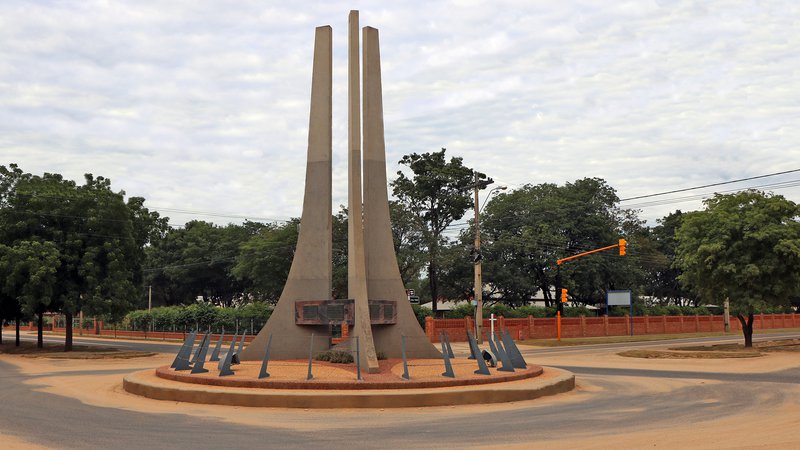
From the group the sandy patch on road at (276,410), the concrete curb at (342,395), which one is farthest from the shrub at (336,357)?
the sandy patch on road at (276,410)

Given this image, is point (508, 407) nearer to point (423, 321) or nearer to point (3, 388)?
point (3, 388)

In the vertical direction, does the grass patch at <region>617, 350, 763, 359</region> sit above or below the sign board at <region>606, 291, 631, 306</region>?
below

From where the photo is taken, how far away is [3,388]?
19781mm

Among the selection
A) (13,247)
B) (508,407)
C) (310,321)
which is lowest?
(508,407)

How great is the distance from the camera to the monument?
73.5ft

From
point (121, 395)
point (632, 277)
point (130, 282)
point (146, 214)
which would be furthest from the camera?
point (632, 277)

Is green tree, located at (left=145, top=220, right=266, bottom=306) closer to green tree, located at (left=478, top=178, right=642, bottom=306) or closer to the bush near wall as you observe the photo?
the bush near wall

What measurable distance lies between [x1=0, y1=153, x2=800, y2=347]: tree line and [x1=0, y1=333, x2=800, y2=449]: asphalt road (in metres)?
20.0

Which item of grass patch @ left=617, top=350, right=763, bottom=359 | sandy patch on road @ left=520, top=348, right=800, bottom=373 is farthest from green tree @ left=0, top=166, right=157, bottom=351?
grass patch @ left=617, top=350, right=763, bottom=359

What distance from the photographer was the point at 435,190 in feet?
202

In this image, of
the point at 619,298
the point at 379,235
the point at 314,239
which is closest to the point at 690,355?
the point at 379,235

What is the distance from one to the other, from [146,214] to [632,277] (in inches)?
1603

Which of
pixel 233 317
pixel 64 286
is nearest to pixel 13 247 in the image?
pixel 64 286

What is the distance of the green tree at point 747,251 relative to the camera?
3600 cm
